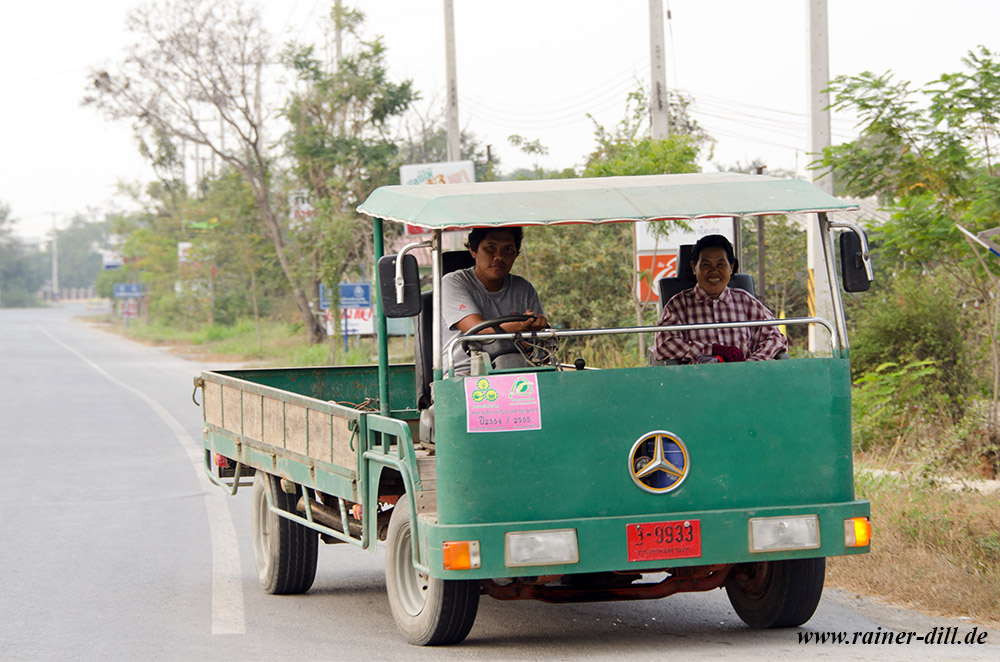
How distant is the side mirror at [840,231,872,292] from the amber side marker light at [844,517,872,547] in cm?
103

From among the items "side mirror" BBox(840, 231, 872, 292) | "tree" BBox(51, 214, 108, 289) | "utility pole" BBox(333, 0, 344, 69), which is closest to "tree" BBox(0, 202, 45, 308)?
"tree" BBox(51, 214, 108, 289)

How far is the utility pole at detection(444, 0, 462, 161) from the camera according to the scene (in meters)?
22.8

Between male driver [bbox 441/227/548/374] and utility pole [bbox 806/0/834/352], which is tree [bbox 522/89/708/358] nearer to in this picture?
utility pole [bbox 806/0/834/352]

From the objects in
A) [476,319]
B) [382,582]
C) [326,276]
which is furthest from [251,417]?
[326,276]

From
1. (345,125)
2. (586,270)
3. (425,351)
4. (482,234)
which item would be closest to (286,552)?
(425,351)

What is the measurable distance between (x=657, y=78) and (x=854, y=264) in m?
10.4

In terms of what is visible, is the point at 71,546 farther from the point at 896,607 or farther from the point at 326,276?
the point at 326,276

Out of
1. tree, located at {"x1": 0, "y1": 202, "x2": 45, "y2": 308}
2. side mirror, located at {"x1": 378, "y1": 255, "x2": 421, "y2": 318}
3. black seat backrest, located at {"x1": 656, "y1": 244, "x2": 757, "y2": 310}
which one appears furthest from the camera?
tree, located at {"x1": 0, "y1": 202, "x2": 45, "y2": 308}

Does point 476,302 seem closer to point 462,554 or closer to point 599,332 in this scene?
point 599,332

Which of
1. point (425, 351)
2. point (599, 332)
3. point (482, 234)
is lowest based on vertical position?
point (425, 351)

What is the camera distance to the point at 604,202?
213 inches

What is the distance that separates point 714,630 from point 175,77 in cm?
3074

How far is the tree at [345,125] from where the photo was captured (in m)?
32.3

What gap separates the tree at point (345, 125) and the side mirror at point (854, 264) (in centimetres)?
2664
